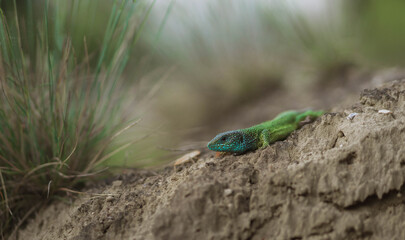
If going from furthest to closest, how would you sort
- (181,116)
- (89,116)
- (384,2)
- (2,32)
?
1. (181,116)
2. (384,2)
3. (89,116)
4. (2,32)

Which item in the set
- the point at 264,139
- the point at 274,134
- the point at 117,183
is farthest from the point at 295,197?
the point at 117,183

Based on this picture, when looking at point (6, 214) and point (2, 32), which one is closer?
point (2, 32)

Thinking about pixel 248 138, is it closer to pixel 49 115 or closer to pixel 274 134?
pixel 274 134

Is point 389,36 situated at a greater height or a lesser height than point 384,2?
lesser

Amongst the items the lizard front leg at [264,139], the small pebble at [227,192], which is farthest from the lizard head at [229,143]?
the small pebble at [227,192]

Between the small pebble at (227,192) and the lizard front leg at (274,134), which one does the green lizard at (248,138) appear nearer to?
the lizard front leg at (274,134)

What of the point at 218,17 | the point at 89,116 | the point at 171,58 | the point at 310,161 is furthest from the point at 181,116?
the point at 310,161

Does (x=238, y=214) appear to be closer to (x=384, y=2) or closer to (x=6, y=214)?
(x=6, y=214)

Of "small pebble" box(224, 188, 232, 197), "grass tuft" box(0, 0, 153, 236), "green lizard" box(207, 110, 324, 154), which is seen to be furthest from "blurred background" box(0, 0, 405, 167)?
"small pebble" box(224, 188, 232, 197)
